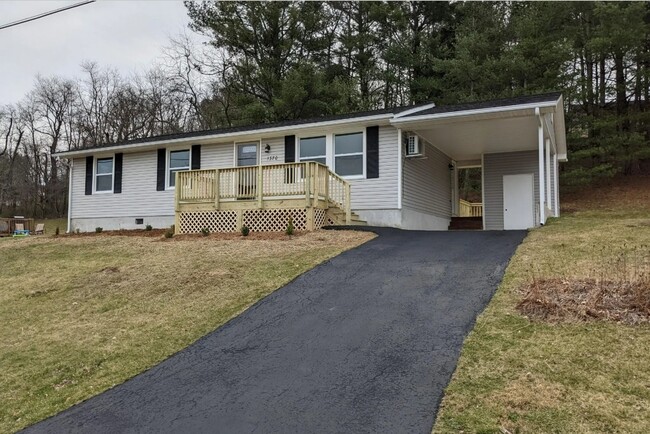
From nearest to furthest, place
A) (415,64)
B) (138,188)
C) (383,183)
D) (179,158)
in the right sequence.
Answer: (383,183)
(179,158)
(138,188)
(415,64)

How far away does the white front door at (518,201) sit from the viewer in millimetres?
15000

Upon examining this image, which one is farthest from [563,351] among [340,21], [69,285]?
[340,21]

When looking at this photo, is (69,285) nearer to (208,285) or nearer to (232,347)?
(208,285)

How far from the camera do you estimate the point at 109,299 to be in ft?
25.3

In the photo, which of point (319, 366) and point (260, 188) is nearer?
point (319, 366)

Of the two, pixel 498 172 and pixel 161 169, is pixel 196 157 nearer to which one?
pixel 161 169

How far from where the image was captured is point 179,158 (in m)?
15.8

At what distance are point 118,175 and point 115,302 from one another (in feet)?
33.7

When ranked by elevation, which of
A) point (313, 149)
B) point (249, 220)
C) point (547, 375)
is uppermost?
point (313, 149)

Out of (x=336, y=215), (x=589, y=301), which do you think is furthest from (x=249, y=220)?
(x=589, y=301)

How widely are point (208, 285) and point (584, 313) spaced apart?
5195mm

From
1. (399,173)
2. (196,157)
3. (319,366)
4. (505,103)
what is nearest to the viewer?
(319,366)

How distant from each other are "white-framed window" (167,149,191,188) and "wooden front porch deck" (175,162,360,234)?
95.3 inches

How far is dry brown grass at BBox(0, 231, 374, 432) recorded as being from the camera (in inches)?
201
